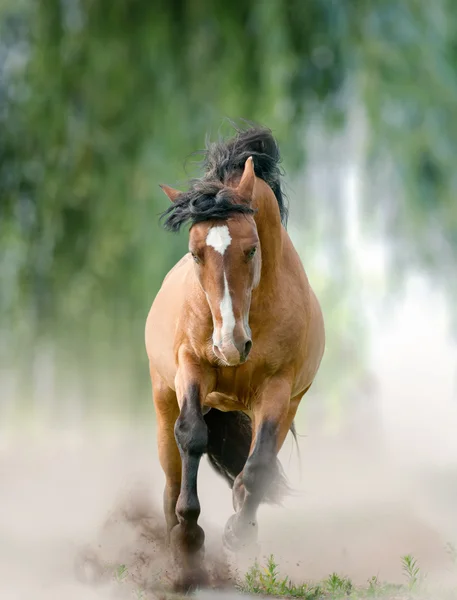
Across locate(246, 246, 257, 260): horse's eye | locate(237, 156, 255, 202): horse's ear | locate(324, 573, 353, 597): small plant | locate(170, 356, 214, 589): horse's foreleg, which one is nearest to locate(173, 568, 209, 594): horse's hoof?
locate(170, 356, 214, 589): horse's foreleg

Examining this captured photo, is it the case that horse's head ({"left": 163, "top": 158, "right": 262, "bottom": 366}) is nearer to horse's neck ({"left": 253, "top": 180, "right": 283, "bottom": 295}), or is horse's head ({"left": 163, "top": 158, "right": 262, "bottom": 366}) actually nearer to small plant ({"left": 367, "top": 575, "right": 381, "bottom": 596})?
horse's neck ({"left": 253, "top": 180, "right": 283, "bottom": 295})

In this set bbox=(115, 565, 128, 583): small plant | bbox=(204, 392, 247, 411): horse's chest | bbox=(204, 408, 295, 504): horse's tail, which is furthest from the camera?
bbox=(204, 408, 295, 504): horse's tail

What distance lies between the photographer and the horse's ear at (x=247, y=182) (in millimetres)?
3674

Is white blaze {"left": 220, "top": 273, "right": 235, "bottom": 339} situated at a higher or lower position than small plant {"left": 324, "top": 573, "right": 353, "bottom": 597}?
higher

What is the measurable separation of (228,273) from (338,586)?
165 cm

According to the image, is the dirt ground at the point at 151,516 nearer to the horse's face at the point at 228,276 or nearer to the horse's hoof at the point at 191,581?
the horse's hoof at the point at 191,581

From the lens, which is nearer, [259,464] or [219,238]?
[219,238]

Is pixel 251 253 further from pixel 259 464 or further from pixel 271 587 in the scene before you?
pixel 271 587

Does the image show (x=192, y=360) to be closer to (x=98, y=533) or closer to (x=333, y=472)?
(x=98, y=533)

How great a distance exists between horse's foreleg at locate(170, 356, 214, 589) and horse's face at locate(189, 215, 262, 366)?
1.27 ft

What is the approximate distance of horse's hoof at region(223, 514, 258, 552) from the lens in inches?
146

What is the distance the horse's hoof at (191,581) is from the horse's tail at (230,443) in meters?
0.99

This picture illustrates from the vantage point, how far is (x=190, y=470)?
3.73 m

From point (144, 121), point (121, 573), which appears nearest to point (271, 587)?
point (121, 573)
